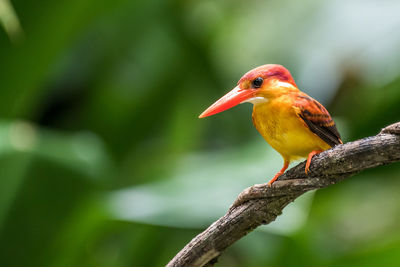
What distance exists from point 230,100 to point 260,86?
0.09 m

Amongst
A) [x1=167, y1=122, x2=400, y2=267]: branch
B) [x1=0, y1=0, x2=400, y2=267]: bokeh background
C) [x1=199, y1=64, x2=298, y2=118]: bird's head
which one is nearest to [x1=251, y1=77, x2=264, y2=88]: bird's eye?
[x1=199, y1=64, x2=298, y2=118]: bird's head

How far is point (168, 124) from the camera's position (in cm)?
326

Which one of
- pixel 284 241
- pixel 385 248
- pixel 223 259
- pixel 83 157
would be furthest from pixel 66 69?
pixel 385 248

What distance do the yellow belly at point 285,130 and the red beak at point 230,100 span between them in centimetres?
8

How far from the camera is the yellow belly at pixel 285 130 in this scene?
101 cm

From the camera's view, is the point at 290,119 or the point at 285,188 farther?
the point at 290,119

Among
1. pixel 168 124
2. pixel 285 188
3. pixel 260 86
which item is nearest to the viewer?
pixel 285 188

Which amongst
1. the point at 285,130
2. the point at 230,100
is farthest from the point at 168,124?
the point at 230,100

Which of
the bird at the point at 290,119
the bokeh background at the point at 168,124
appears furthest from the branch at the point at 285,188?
the bokeh background at the point at 168,124

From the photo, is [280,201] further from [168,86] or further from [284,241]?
[168,86]

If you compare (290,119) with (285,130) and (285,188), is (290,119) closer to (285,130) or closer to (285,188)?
(285,130)

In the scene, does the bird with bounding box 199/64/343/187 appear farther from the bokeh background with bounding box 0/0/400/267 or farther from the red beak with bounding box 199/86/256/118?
the bokeh background with bounding box 0/0/400/267

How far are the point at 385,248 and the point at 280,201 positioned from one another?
39.1 inches

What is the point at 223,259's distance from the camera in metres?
2.68
